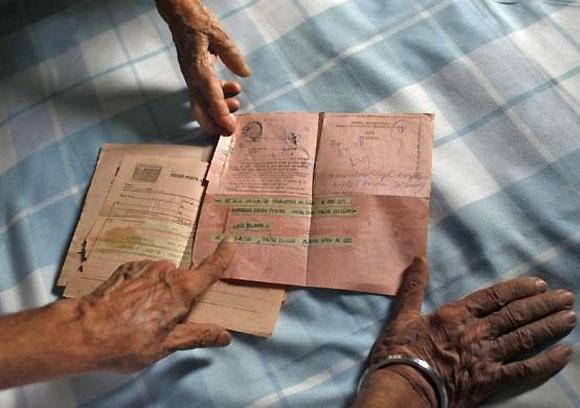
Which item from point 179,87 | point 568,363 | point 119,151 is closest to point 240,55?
point 179,87

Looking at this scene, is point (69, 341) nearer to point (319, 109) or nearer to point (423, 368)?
point (423, 368)

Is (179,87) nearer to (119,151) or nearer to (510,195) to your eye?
(119,151)

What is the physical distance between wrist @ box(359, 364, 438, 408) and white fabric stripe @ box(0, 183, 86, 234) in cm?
61

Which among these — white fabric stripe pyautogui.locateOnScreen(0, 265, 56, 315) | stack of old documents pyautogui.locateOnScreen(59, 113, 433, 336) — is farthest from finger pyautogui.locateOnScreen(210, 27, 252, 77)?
white fabric stripe pyautogui.locateOnScreen(0, 265, 56, 315)

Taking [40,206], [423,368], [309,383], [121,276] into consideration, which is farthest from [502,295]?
[40,206]

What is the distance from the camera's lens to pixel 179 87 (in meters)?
1.13

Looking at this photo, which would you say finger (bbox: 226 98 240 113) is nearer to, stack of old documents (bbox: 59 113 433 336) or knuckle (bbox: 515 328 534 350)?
stack of old documents (bbox: 59 113 433 336)

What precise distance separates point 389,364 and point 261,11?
75 centimetres

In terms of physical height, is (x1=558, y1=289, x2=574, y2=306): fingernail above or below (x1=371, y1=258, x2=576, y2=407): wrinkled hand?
above

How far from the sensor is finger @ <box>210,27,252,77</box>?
104 cm

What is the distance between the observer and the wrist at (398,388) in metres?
0.72

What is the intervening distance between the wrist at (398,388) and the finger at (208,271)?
0.84ft

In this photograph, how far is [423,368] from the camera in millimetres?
747

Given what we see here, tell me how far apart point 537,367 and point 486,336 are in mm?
68
